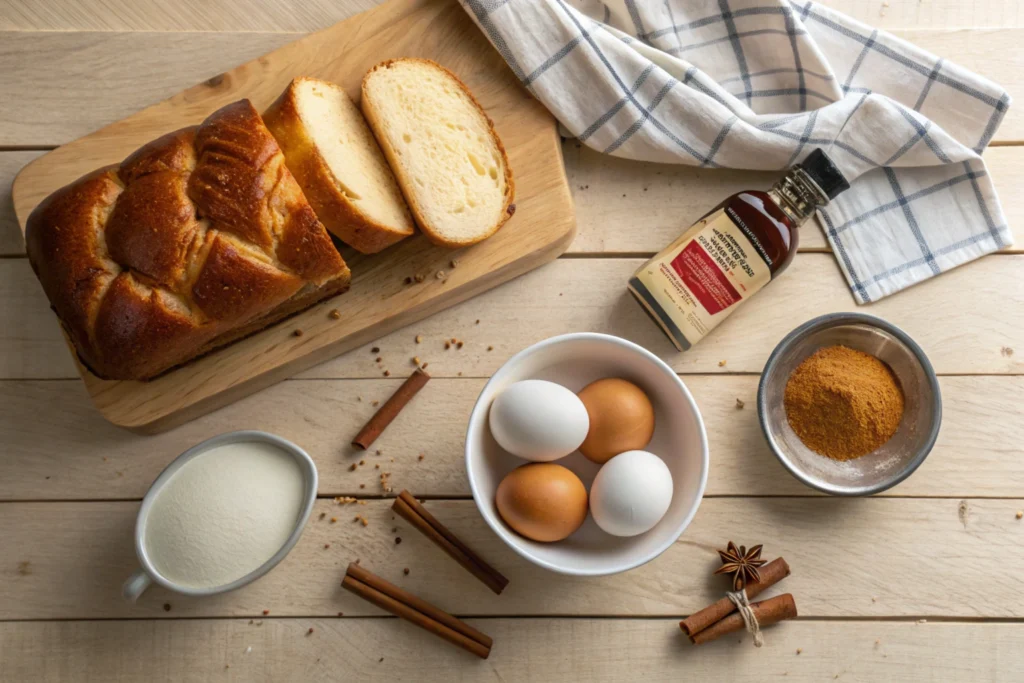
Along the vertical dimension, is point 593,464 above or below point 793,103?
below

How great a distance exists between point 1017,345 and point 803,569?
61 centimetres

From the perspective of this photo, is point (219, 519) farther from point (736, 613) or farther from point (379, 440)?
point (736, 613)

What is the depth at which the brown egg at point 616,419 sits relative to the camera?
1265mm

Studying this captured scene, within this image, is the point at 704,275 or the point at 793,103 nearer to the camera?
the point at 704,275

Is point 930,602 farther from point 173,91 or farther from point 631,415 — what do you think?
point 173,91

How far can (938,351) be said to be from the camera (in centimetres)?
149

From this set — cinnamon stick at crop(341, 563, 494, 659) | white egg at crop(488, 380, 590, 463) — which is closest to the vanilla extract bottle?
white egg at crop(488, 380, 590, 463)

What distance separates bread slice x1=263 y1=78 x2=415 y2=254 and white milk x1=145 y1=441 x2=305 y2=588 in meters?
0.45

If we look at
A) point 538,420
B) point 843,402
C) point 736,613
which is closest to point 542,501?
point 538,420

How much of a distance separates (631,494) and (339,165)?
0.76m

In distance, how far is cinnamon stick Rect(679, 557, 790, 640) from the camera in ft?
4.58

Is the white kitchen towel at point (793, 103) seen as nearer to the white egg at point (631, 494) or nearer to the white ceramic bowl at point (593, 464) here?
the white ceramic bowl at point (593, 464)

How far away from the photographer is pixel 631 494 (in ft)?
3.92

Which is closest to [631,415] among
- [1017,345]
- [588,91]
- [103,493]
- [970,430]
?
[588,91]
